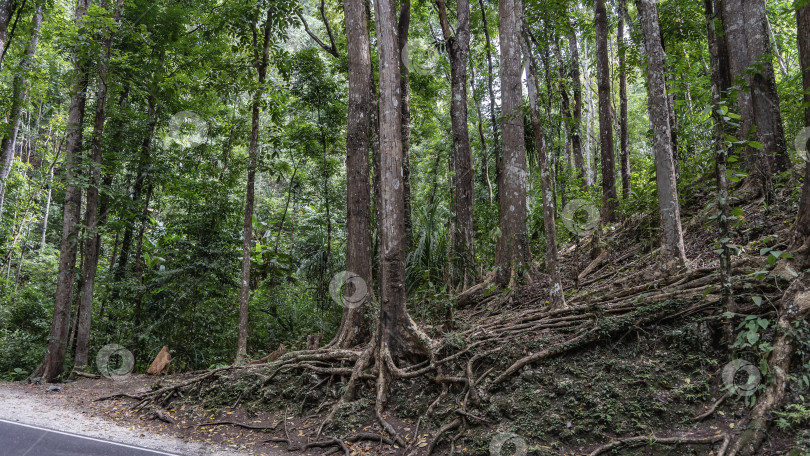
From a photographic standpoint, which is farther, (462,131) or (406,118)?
(406,118)

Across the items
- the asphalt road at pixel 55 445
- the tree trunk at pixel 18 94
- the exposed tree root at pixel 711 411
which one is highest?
the tree trunk at pixel 18 94

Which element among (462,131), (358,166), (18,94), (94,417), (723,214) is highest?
(18,94)

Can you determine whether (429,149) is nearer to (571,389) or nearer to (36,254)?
(571,389)

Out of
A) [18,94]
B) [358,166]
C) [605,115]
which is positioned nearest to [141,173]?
[18,94]

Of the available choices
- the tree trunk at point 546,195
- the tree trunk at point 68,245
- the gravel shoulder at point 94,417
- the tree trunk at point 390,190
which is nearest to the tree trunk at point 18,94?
the tree trunk at point 68,245

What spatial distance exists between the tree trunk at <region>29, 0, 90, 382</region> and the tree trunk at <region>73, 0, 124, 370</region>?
0.31m

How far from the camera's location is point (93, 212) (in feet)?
35.4

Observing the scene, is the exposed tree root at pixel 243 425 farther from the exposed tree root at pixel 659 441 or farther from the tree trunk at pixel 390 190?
the exposed tree root at pixel 659 441

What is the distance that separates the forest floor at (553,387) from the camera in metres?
4.00

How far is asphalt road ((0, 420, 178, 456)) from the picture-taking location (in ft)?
16.1

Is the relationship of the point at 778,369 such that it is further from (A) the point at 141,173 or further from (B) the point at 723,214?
(A) the point at 141,173

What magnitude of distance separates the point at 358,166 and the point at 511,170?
3.11 m

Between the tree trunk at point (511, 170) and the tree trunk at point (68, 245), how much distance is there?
904 cm

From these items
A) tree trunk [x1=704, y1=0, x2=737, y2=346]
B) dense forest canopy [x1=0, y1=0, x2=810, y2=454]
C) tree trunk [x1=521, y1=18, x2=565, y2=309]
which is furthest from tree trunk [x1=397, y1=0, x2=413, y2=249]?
tree trunk [x1=704, y1=0, x2=737, y2=346]
